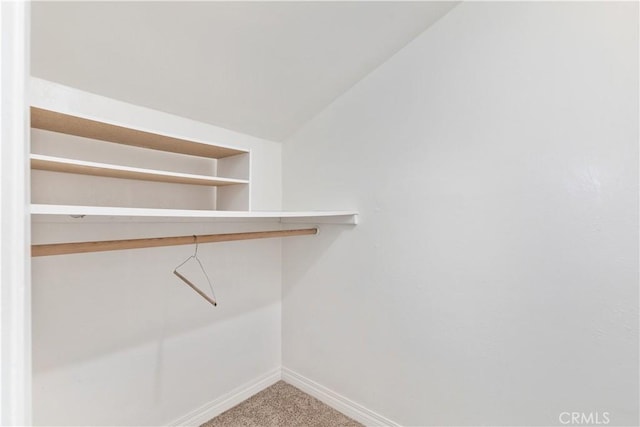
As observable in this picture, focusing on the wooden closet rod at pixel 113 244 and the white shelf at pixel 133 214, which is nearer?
the white shelf at pixel 133 214

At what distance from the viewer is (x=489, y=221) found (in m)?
1.37

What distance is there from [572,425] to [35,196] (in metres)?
2.29

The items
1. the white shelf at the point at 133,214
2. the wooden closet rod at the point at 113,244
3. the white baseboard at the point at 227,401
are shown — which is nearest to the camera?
the white shelf at the point at 133,214

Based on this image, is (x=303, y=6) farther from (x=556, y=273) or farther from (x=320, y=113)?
(x=556, y=273)

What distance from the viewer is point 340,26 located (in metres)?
1.37

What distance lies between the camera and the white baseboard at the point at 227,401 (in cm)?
169

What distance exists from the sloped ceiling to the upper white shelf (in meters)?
0.21

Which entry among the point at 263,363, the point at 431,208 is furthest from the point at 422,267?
the point at 263,363

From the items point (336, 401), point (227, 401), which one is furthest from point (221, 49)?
point (336, 401)

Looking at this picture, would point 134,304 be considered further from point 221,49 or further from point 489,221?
point 489,221

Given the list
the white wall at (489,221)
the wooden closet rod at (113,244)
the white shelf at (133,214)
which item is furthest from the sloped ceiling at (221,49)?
the wooden closet rod at (113,244)

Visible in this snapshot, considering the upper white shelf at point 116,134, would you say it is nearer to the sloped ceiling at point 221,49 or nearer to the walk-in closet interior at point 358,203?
the walk-in closet interior at point 358,203

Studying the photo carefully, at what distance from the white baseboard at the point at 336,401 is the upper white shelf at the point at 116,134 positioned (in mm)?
1569

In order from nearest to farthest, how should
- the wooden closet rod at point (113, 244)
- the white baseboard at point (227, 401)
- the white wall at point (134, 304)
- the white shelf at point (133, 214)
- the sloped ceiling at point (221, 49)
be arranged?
the white shelf at point (133, 214), the wooden closet rod at point (113, 244), the sloped ceiling at point (221, 49), the white wall at point (134, 304), the white baseboard at point (227, 401)
